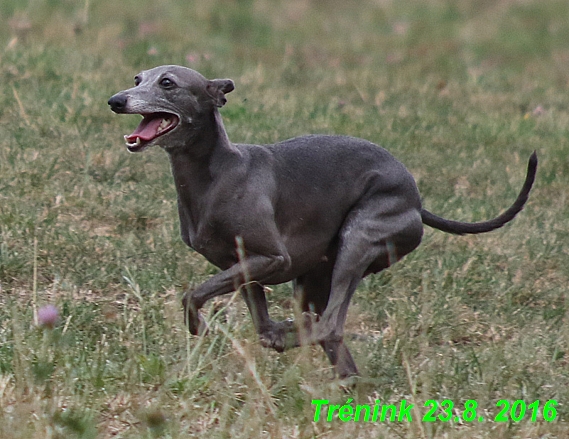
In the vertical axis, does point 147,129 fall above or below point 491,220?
above

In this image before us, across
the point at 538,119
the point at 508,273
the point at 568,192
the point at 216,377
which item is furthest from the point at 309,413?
the point at 538,119

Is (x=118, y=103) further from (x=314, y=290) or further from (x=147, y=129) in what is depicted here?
(x=314, y=290)

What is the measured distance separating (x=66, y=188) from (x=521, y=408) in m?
3.35

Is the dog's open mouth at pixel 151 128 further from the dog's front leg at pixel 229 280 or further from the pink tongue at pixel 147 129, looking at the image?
the dog's front leg at pixel 229 280

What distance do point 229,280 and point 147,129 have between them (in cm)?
71

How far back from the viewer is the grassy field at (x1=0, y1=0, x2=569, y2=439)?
3998 millimetres

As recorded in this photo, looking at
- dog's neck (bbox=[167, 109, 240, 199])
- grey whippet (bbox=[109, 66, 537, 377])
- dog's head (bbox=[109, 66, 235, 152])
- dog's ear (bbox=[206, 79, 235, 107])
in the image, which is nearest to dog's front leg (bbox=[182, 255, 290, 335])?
grey whippet (bbox=[109, 66, 537, 377])

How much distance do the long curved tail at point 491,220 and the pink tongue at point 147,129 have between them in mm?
1312

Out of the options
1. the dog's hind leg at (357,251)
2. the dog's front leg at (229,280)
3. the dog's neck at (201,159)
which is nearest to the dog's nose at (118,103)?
the dog's neck at (201,159)

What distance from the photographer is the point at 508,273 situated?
6035 millimetres

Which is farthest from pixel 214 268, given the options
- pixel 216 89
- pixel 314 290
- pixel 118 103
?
pixel 118 103

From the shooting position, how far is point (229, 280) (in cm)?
432

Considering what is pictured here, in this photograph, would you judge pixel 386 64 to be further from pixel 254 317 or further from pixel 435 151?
pixel 254 317

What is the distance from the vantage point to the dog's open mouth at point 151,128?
13.9ft
